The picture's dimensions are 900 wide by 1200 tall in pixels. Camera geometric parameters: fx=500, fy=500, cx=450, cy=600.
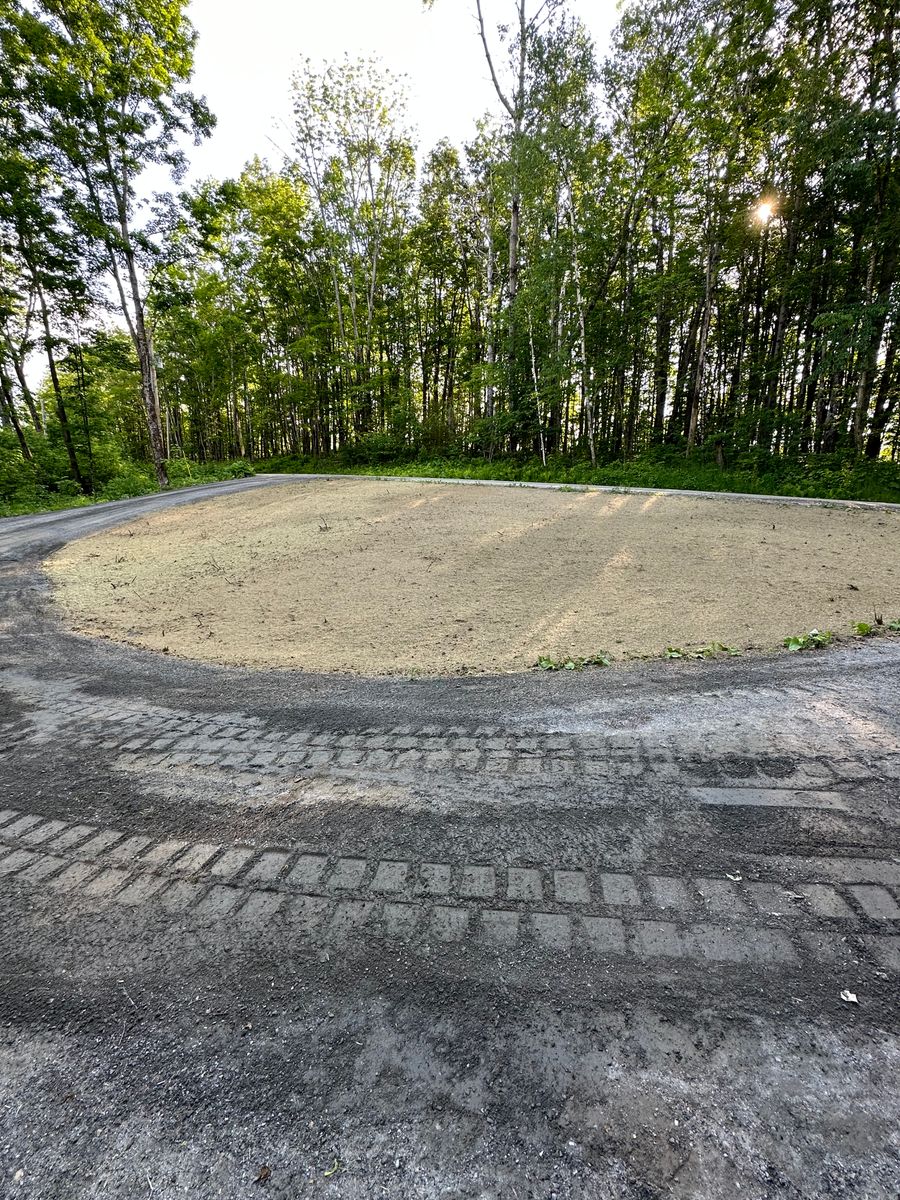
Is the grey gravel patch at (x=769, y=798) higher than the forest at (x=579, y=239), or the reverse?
the forest at (x=579, y=239)

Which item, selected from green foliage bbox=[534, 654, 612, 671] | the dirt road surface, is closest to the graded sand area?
A: green foliage bbox=[534, 654, 612, 671]

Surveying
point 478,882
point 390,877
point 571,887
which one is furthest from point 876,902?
point 390,877

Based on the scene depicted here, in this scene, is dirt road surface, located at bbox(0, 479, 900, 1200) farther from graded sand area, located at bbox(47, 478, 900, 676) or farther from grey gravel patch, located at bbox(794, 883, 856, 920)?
graded sand area, located at bbox(47, 478, 900, 676)

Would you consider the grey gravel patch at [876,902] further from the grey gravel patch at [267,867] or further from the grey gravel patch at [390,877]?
the grey gravel patch at [267,867]

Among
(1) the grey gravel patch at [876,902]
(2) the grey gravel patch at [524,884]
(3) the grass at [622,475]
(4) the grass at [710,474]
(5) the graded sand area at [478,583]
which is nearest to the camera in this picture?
(1) the grey gravel patch at [876,902]

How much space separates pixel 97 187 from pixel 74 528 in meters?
11.8

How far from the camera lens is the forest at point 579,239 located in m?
11.2

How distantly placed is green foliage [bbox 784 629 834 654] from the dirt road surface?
79 cm

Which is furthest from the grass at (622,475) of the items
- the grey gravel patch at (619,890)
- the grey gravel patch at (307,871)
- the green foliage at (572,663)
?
the grey gravel patch at (307,871)

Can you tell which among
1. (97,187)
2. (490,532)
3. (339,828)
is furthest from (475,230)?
(339,828)

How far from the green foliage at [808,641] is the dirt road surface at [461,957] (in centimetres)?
79

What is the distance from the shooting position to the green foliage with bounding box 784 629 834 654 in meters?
3.39

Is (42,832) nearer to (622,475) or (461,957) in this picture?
(461,957)

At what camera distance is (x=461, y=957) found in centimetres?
137
